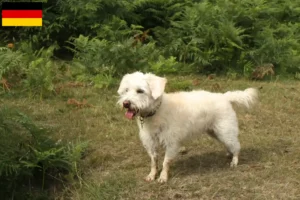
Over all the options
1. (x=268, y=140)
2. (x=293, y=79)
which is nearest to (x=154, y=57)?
(x=293, y=79)

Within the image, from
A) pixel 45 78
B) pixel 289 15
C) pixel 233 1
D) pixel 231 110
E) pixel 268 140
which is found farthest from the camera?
pixel 289 15

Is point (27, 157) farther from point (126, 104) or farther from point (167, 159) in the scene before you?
point (167, 159)

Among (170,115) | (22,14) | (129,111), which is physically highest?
(129,111)

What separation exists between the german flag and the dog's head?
541 cm

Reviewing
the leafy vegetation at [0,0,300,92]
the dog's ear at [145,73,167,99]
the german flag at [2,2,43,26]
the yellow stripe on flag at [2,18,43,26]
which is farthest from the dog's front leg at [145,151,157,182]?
the german flag at [2,2,43,26]

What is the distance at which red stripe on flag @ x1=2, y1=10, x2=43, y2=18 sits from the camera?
9750 millimetres

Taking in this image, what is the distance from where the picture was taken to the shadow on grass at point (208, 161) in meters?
5.68

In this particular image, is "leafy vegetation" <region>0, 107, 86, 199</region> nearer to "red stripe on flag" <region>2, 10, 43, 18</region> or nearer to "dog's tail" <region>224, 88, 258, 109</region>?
"dog's tail" <region>224, 88, 258, 109</region>

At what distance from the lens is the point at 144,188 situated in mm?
5172

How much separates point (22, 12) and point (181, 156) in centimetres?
529

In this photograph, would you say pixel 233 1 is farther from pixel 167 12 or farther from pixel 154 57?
pixel 154 57

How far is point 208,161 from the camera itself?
5.94m

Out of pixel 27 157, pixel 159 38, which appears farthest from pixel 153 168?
pixel 159 38

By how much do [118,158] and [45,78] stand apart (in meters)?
2.89
